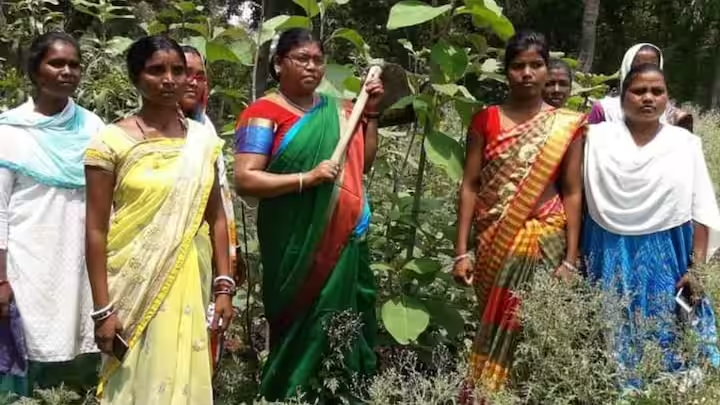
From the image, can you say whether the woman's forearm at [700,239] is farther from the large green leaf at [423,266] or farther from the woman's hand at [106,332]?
the woman's hand at [106,332]

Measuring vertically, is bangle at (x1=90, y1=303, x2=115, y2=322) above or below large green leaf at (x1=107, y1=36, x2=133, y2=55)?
below

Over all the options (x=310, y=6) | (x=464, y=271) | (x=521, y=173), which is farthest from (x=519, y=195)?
(x=310, y=6)

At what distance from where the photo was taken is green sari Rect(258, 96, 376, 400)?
9.14 feet

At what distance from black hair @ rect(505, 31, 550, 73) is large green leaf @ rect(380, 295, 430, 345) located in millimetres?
914

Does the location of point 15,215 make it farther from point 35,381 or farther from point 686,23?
point 686,23

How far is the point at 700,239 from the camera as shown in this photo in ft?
9.33

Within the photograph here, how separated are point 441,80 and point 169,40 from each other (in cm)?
109

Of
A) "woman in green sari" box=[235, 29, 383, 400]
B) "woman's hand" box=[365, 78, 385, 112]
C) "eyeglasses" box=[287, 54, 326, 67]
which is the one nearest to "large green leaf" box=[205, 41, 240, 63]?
"woman in green sari" box=[235, 29, 383, 400]

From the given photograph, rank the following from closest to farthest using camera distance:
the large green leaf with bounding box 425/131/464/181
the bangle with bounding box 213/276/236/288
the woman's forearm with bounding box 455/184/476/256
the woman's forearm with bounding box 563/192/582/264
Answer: the bangle with bounding box 213/276/236/288
the woman's forearm with bounding box 563/192/582/264
the woman's forearm with bounding box 455/184/476/256
the large green leaf with bounding box 425/131/464/181

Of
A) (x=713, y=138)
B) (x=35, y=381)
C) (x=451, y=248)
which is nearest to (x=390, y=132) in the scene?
(x=451, y=248)

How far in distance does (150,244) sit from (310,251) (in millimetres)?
611

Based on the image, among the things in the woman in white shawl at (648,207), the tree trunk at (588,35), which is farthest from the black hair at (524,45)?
the tree trunk at (588,35)

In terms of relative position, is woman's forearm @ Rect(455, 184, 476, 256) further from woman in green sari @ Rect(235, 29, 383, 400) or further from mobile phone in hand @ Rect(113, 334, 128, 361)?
mobile phone in hand @ Rect(113, 334, 128, 361)

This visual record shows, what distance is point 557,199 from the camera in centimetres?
285
